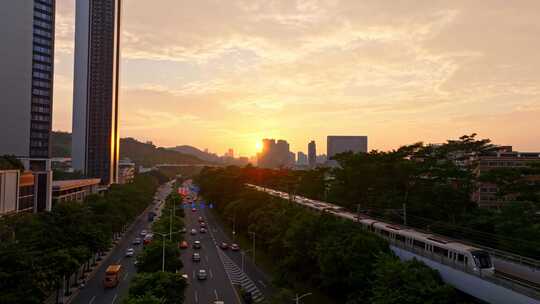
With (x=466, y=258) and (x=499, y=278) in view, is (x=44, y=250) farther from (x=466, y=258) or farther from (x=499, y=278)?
(x=499, y=278)

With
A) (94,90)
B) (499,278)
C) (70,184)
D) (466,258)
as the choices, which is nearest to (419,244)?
Result: (466,258)

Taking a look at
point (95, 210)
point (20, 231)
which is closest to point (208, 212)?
point (95, 210)

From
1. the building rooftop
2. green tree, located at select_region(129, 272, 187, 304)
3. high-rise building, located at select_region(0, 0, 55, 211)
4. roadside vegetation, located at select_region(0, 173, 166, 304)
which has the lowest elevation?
green tree, located at select_region(129, 272, 187, 304)

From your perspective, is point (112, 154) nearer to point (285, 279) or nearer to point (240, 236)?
point (240, 236)

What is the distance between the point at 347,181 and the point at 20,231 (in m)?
38.2

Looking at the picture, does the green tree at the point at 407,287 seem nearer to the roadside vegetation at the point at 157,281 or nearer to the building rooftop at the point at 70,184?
the roadside vegetation at the point at 157,281

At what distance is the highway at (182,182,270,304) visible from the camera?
37.7 metres

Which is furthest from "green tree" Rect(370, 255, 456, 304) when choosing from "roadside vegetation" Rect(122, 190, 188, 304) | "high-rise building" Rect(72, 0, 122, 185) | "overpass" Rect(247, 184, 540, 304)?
"high-rise building" Rect(72, 0, 122, 185)

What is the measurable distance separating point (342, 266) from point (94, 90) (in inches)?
4555

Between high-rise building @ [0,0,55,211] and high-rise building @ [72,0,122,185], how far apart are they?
3989cm

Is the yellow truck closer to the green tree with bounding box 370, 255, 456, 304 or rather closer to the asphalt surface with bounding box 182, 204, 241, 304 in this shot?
the asphalt surface with bounding box 182, 204, 241, 304

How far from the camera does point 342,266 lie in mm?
30422

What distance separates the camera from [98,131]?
4914 inches

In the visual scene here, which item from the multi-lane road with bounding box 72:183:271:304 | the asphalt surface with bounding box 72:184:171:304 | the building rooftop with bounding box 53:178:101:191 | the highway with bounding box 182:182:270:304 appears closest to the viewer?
the asphalt surface with bounding box 72:184:171:304
